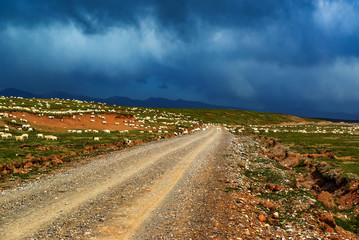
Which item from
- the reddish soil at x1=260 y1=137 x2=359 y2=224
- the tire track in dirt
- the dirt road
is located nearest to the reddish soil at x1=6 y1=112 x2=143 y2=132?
the dirt road

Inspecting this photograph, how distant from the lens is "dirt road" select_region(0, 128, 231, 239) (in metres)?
10.2

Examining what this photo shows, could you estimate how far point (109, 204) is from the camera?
1330 centimetres

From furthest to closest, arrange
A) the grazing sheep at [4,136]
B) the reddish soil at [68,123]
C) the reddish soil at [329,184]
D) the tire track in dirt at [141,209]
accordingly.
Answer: the reddish soil at [68,123] < the grazing sheep at [4,136] < the reddish soil at [329,184] < the tire track in dirt at [141,209]

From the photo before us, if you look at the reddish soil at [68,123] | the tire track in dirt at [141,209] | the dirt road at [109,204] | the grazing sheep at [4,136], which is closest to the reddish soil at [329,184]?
the dirt road at [109,204]

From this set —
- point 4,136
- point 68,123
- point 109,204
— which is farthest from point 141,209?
point 68,123

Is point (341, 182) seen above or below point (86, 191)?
above

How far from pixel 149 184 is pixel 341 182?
16.6m

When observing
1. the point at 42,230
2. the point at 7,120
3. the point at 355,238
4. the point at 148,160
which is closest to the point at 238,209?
the point at 355,238

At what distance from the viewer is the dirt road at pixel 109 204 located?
33.4 feet

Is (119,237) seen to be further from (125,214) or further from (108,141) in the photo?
(108,141)

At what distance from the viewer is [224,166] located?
23.8 m

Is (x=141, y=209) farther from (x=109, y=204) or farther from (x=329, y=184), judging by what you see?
(x=329, y=184)

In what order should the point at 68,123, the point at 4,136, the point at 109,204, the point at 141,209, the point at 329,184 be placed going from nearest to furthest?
the point at 141,209 → the point at 109,204 → the point at 329,184 → the point at 4,136 → the point at 68,123

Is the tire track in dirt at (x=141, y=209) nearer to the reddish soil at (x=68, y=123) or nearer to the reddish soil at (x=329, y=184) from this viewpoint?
the reddish soil at (x=329, y=184)
